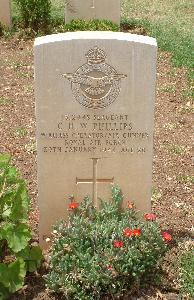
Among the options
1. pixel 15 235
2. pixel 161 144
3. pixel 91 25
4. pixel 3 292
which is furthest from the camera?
pixel 91 25

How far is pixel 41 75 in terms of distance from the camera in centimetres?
386

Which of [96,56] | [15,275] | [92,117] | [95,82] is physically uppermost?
[96,56]

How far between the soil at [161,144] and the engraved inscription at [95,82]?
1.19 meters

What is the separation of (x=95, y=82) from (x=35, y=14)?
6350 mm

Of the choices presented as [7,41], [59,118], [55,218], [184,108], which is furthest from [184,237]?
[7,41]

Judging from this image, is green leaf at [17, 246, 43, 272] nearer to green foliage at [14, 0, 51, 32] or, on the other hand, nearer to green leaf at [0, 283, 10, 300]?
green leaf at [0, 283, 10, 300]

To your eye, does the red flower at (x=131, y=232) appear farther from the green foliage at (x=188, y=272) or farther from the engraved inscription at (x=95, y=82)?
the engraved inscription at (x=95, y=82)

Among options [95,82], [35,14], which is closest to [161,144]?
[95,82]

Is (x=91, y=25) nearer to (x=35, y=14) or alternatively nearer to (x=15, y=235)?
(x=35, y=14)

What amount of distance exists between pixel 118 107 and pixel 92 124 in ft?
0.68

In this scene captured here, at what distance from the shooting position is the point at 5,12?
10156 mm

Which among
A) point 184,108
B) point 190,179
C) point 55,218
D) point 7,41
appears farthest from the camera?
point 7,41

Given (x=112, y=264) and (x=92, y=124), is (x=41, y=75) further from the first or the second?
(x=112, y=264)

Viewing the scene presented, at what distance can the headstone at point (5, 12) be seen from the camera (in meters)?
10.1
